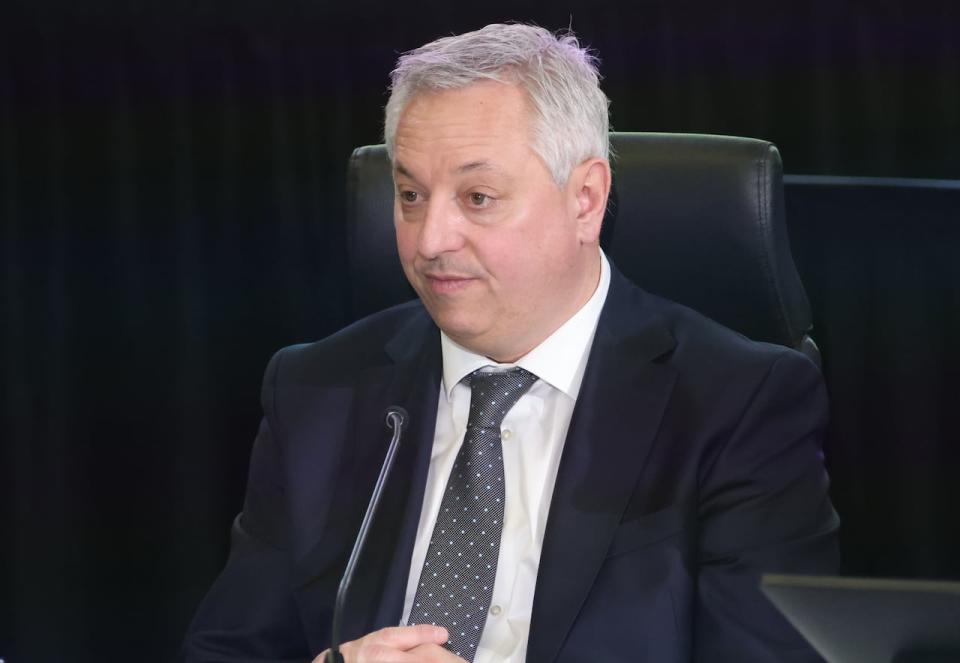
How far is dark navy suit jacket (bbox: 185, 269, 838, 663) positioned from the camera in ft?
5.29

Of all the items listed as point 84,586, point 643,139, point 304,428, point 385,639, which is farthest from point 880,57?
point 84,586

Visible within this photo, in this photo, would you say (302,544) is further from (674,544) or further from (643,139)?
(643,139)

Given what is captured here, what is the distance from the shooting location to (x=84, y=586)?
3.20 m

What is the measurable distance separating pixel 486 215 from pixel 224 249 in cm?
162

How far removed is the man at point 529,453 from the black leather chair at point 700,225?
72mm

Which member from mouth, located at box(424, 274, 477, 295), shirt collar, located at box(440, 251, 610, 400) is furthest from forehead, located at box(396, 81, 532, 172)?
shirt collar, located at box(440, 251, 610, 400)

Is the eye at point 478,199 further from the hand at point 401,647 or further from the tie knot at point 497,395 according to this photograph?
the hand at point 401,647

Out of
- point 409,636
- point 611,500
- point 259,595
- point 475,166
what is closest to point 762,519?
point 611,500

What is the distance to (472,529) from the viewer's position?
171 centimetres

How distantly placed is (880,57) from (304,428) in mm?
1626

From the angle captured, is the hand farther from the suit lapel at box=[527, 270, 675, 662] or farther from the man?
the suit lapel at box=[527, 270, 675, 662]

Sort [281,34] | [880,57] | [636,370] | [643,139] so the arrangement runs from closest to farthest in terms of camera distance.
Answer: [636,370] < [643,139] < [880,57] < [281,34]

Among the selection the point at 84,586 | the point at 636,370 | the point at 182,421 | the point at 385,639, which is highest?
the point at 636,370

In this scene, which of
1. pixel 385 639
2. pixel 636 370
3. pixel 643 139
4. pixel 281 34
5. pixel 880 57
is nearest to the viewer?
pixel 385 639
